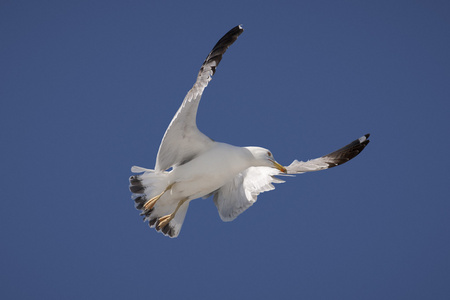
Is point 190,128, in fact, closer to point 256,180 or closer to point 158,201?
point 158,201

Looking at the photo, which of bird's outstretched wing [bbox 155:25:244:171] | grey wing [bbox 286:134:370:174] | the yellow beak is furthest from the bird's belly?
grey wing [bbox 286:134:370:174]

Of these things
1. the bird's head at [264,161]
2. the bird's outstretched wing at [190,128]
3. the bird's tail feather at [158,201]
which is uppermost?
the bird's outstretched wing at [190,128]

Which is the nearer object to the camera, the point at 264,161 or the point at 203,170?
the point at 203,170

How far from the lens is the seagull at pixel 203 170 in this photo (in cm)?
666

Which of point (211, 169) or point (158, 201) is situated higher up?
point (211, 169)

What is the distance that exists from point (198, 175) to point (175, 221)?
0.91 meters

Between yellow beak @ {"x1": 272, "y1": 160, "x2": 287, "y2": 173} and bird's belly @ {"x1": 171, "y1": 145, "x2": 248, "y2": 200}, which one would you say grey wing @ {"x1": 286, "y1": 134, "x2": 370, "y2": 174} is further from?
Result: bird's belly @ {"x1": 171, "y1": 145, "x2": 248, "y2": 200}

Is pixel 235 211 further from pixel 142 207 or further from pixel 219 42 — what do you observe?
pixel 219 42

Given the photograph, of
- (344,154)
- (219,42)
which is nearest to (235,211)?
(344,154)

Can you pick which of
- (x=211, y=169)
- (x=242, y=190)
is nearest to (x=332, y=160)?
(x=242, y=190)

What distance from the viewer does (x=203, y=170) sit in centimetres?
680

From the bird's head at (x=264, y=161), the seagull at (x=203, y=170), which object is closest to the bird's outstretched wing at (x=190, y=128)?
the seagull at (x=203, y=170)

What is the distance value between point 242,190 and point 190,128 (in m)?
1.19

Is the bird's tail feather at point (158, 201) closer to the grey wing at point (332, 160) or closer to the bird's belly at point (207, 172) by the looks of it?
the bird's belly at point (207, 172)
